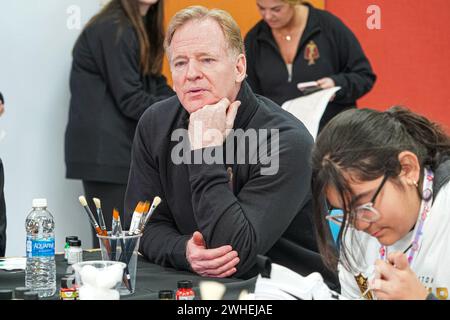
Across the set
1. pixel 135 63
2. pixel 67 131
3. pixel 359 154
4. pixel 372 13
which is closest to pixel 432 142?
pixel 359 154

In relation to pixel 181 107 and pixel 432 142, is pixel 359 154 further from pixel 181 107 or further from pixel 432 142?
pixel 181 107

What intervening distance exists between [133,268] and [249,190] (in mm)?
457

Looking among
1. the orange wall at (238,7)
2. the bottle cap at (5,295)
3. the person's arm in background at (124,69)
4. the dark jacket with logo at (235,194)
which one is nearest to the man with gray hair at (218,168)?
the dark jacket with logo at (235,194)

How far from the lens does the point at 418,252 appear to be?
6.18 ft

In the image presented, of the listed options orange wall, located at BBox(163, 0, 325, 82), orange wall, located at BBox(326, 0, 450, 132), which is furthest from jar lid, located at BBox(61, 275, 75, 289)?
orange wall, located at BBox(326, 0, 450, 132)

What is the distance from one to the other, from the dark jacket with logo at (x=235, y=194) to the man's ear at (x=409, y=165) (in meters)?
0.54

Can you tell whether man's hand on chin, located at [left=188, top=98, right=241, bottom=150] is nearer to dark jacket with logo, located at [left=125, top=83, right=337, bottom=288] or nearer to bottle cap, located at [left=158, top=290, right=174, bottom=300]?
dark jacket with logo, located at [left=125, top=83, right=337, bottom=288]

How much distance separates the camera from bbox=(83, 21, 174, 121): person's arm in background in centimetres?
405

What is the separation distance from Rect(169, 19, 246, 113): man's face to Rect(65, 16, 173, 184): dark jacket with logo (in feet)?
5.18

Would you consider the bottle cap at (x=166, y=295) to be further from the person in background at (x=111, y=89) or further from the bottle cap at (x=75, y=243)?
the person in background at (x=111, y=89)

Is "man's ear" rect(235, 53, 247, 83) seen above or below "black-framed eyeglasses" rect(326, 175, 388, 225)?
above

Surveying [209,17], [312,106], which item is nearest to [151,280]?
[209,17]

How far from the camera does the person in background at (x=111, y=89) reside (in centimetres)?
408
